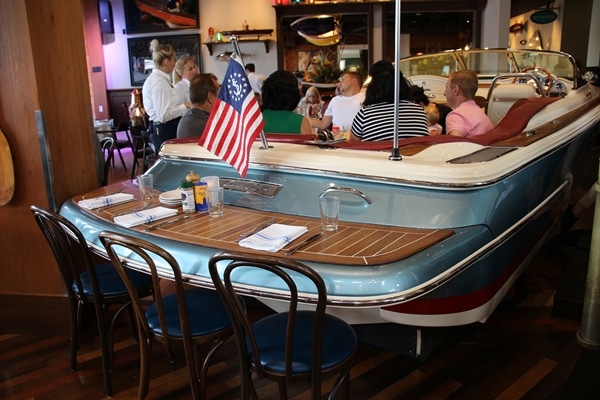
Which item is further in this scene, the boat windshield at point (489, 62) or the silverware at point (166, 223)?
the boat windshield at point (489, 62)

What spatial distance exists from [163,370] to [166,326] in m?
0.71

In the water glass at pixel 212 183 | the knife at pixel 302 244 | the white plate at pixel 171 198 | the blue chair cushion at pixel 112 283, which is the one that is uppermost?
the water glass at pixel 212 183

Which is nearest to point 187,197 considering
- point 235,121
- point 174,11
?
point 235,121

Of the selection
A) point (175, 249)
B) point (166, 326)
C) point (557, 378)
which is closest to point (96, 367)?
point (166, 326)

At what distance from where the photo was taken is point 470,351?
257cm

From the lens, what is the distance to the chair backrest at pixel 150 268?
1.65 meters

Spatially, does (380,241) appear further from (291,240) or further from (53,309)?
(53,309)

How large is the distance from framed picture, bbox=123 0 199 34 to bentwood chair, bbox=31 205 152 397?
316 inches

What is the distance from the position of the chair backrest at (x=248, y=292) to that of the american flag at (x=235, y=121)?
66cm

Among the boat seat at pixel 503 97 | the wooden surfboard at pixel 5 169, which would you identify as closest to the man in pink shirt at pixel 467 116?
the boat seat at pixel 503 97

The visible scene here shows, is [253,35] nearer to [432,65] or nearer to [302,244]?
[432,65]

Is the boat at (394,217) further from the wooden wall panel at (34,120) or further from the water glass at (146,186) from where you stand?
the wooden wall panel at (34,120)

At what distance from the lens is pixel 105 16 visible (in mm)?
9859

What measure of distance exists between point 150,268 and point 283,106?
1.94 meters
